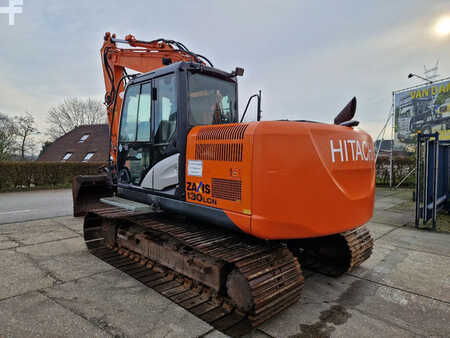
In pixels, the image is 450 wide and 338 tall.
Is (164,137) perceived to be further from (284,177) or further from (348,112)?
(348,112)

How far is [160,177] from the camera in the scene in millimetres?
3662

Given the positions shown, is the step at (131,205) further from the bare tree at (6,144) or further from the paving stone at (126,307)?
the bare tree at (6,144)

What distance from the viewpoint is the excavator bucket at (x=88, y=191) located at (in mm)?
6207

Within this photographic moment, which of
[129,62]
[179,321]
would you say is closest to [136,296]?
[179,321]

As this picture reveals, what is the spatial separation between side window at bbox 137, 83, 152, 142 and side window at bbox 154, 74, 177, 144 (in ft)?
0.68

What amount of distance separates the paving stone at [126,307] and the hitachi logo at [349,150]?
2012 millimetres

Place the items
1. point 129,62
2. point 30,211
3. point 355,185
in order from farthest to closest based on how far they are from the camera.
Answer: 1. point 30,211
2. point 129,62
3. point 355,185

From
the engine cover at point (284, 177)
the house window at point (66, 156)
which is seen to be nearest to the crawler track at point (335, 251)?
the engine cover at point (284, 177)

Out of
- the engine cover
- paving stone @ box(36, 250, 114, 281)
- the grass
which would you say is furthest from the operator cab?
the grass

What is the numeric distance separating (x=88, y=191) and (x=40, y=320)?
13.2ft

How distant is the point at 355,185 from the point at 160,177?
7.30 feet

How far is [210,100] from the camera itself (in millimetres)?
3705

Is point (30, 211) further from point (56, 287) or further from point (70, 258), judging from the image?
point (56, 287)

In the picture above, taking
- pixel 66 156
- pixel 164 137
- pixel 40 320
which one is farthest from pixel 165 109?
pixel 66 156
